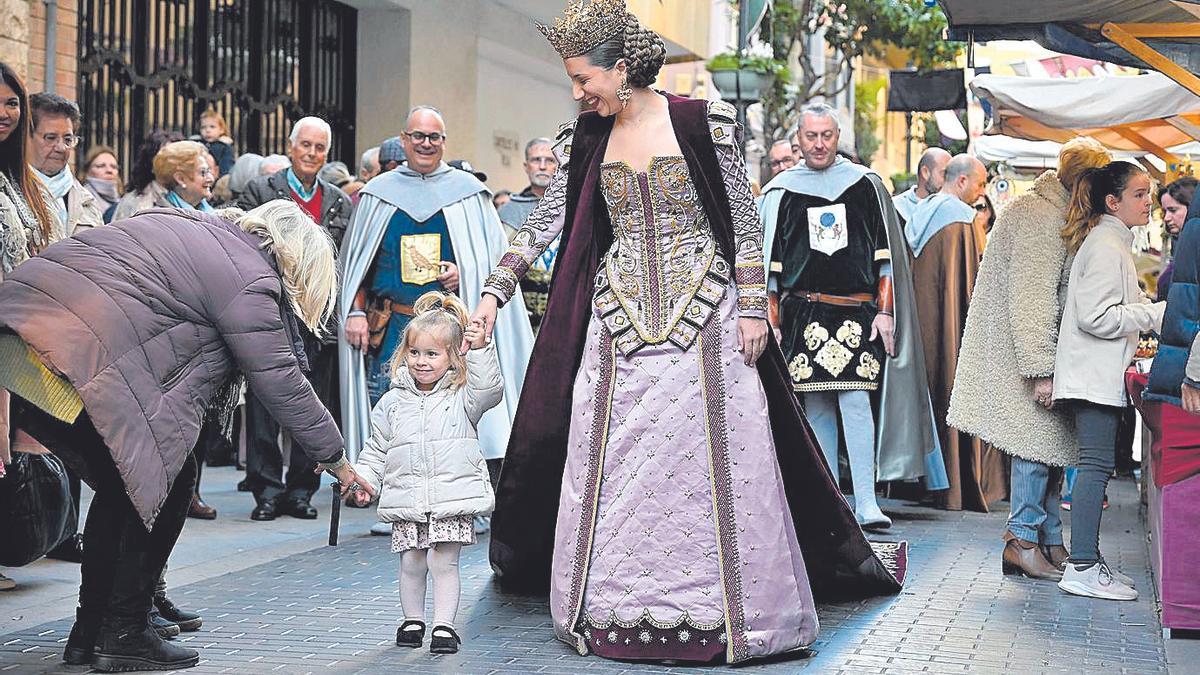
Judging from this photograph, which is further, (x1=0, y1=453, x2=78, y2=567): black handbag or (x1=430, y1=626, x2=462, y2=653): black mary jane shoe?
(x1=0, y1=453, x2=78, y2=567): black handbag

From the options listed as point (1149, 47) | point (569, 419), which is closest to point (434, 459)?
point (569, 419)

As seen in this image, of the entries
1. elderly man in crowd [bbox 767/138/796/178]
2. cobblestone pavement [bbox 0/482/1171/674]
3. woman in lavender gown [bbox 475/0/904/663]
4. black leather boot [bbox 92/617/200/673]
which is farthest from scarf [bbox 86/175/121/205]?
black leather boot [bbox 92/617/200/673]

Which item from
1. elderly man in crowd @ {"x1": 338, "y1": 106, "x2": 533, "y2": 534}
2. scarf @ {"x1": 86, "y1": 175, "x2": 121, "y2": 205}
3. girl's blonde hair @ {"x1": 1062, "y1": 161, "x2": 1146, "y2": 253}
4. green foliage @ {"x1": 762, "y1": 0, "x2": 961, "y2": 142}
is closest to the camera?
girl's blonde hair @ {"x1": 1062, "y1": 161, "x2": 1146, "y2": 253}

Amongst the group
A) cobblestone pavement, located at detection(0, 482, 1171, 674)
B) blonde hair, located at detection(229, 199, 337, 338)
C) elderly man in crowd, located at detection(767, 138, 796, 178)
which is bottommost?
cobblestone pavement, located at detection(0, 482, 1171, 674)

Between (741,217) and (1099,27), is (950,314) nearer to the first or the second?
(1099,27)

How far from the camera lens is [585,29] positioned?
18.5 ft

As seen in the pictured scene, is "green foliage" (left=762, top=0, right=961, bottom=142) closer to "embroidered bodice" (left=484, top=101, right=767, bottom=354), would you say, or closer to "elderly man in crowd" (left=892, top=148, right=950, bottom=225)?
"elderly man in crowd" (left=892, top=148, right=950, bottom=225)

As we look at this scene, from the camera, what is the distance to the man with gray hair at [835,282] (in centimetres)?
895

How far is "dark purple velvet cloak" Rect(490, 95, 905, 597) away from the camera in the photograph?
5863 mm

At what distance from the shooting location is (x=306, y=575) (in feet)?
23.6

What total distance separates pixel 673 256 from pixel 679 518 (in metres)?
0.90

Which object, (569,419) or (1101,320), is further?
(1101,320)

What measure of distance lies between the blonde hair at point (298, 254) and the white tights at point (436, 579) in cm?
88

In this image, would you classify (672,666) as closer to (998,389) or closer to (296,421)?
(296,421)
